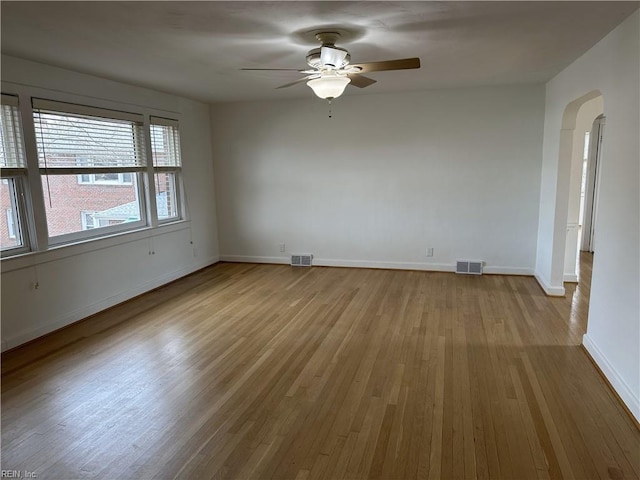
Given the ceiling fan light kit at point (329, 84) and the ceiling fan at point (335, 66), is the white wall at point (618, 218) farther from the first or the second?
the ceiling fan light kit at point (329, 84)

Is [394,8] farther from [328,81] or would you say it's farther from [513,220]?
[513,220]

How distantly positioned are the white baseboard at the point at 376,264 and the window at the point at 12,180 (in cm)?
337

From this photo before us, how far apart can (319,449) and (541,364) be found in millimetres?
1904

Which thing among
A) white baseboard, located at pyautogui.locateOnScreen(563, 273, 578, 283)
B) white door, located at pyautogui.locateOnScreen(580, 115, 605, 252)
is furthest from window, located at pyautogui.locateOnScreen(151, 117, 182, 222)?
white door, located at pyautogui.locateOnScreen(580, 115, 605, 252)

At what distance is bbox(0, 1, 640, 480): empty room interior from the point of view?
2395 millimetres

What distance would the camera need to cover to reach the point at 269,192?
644cm

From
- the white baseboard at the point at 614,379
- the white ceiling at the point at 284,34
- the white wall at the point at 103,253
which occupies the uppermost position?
the white ceiling at the point at 284,34

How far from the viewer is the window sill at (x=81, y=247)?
11.7ft

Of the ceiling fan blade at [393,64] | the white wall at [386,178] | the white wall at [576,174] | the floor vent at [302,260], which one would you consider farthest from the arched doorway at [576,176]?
the floor vent at [302,260]

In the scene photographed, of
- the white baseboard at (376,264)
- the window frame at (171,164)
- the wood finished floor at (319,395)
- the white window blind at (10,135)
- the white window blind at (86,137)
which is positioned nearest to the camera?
the wood finished floor at (319,395)

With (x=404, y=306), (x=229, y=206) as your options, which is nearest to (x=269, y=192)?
(x=229, y=206)

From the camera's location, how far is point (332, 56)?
2857 millimetres

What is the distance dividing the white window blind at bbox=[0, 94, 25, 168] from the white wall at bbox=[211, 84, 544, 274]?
10.3ft

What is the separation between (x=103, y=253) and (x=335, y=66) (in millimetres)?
3175
